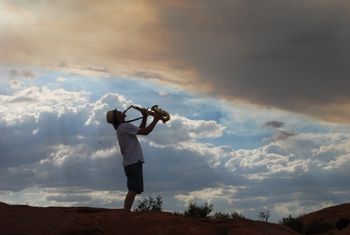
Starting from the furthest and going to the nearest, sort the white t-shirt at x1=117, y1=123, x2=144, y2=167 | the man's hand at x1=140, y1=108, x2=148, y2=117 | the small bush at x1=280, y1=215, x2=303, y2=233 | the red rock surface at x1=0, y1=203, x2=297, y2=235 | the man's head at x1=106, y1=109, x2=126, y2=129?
1. the small bush at x1=280, y1=215, x2=303, y2=233
2. the man's hand at x1=140, y1=108, x2=148, y2=117
3. the man's head at x1=106, y1=109, x2=126, y2=129
4. the white t-shirt at x1=117, y1=123, x2=144, y2=167
5. the red rock surface at x1=0, y1=203, x2=297, y2=235

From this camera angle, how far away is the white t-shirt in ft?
33.6

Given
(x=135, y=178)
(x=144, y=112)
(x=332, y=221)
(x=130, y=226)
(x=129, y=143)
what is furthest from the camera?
(x=332, y=221)

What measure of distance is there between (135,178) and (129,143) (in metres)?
0.66

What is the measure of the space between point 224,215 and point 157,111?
23.0 feet

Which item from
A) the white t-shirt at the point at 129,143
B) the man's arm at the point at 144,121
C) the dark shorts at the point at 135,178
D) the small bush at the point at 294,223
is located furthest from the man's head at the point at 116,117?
the small bush at the point at 294,223

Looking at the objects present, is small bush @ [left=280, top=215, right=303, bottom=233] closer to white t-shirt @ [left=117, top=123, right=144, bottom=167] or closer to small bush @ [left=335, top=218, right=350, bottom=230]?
small bush @ [left=335, top=218, right=350, bottom=230]

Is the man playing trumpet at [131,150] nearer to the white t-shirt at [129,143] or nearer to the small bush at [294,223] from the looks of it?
the white t-shirt at [129,143]

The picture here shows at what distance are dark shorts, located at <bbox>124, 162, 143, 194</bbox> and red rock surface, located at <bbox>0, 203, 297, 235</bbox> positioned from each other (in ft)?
1.63

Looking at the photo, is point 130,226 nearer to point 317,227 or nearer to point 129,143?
point 129,143

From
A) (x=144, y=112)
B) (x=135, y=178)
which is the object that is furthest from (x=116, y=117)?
(x=135, y=178)

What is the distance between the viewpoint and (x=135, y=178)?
1012 cm

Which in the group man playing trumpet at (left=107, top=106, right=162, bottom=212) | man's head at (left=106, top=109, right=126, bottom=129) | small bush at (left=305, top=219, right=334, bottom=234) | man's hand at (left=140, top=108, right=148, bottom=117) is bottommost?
small bush at (left=305, top=219, right=334, bottom=234)

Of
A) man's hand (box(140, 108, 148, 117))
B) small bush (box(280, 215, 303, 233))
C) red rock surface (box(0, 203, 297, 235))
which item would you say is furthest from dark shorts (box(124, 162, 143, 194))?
small bush (box(280, 215, 303, 233))

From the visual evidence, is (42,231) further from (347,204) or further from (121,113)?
(347,204)
